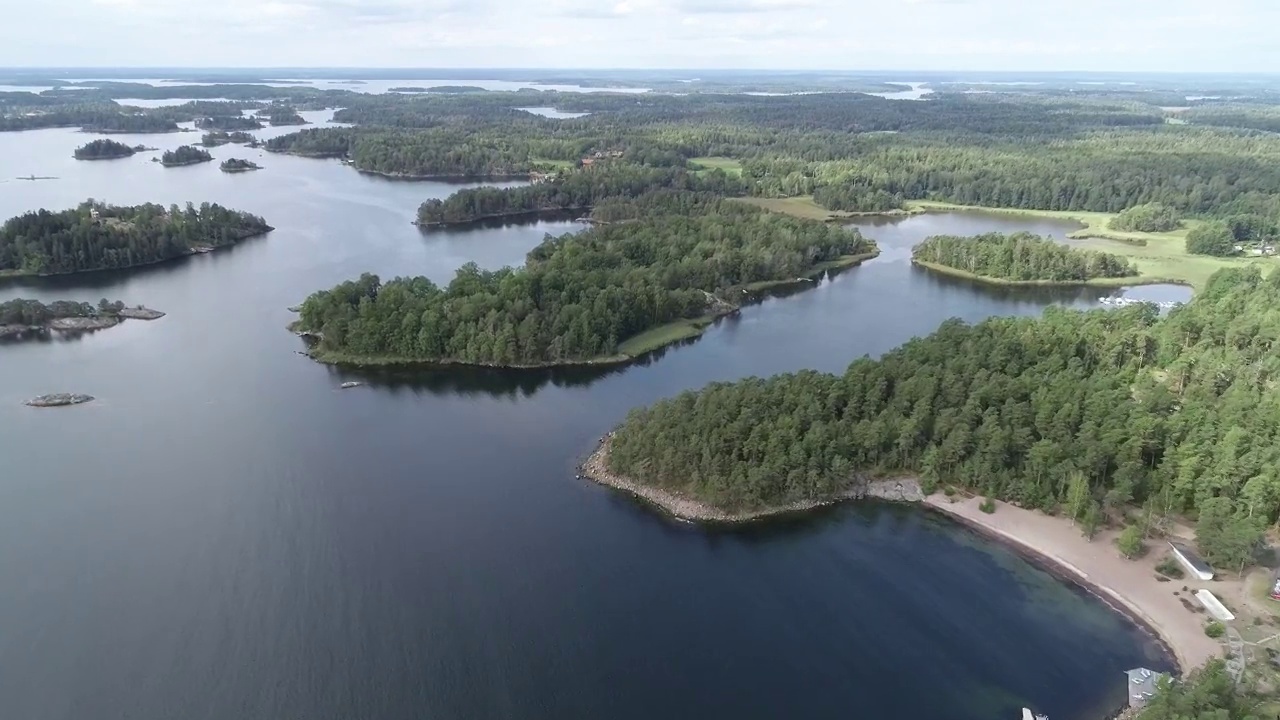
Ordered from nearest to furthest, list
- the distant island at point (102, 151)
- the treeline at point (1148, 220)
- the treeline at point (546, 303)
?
the treeline at point (546, 303) < the treeline at point (1148, 220) < the distant island at point (102, 151)

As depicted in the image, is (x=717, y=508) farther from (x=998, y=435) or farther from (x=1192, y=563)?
(x=1192, y=563)

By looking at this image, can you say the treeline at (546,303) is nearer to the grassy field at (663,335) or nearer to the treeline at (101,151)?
the grassy field at (663,335)

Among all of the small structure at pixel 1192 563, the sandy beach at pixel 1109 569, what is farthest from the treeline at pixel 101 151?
the small structure at pixel 1192 563

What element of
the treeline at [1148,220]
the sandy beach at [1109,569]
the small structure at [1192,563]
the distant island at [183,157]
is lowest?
the sandy beach at [1109,569]

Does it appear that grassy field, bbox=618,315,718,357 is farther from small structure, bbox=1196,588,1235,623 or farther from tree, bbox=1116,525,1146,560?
small structure, bbox=1196,588,1235,623

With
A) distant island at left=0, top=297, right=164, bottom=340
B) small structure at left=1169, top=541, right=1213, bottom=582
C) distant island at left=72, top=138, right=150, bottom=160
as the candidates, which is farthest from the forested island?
small structure at left=1169, top=541, right=1213, bottom=582

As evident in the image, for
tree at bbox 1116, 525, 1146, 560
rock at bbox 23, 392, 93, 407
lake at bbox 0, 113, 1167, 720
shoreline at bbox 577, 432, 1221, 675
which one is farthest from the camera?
rock at bbox 23, 392, 93, 407
